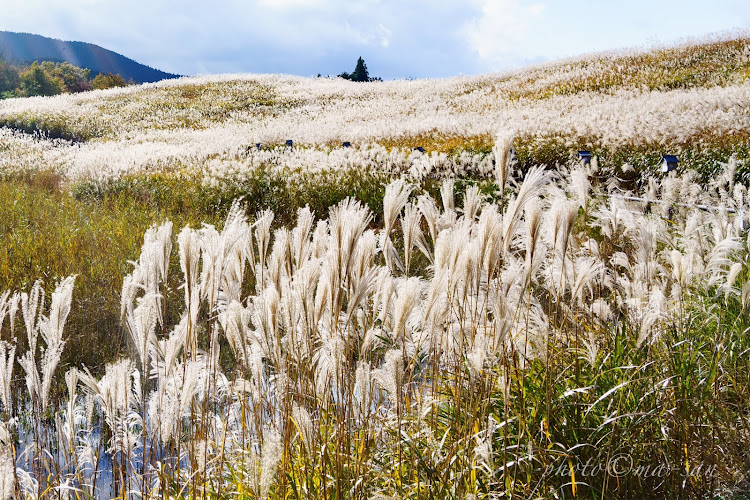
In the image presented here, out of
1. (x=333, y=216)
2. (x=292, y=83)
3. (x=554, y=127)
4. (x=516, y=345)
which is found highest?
(x=292, y=83)

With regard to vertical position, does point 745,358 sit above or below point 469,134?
below

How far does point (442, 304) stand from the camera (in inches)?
82.2

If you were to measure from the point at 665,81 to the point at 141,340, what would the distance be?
2184cm

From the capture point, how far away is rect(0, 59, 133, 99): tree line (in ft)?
182

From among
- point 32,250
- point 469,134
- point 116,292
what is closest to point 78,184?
point 32,250

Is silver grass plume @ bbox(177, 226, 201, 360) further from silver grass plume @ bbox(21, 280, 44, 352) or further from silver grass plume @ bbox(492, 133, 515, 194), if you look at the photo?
silver grass plume @ bbox(492, 133, 515, 194)

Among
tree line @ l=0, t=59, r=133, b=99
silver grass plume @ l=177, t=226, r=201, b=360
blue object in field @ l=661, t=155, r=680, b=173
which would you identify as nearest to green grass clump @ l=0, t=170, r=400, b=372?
silver grass plume @ l=177, t=226, r=201, b=360

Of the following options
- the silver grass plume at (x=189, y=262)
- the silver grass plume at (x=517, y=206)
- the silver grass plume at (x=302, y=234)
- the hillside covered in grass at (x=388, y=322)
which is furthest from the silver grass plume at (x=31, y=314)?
the silver grass plume at (x=517, y=206)

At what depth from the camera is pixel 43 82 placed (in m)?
56.3

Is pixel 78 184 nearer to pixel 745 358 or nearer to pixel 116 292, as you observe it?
pixel 116 292

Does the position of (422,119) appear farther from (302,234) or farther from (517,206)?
(517,206)

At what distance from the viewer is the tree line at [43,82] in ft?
182

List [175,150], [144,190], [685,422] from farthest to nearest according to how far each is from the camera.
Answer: [175,150] → [144,190] → [685,422]

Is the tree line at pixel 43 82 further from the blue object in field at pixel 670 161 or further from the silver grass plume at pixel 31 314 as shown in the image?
the silver grass plume at pixel 31 314
